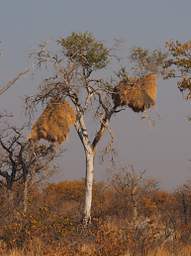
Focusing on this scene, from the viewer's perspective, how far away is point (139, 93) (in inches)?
680

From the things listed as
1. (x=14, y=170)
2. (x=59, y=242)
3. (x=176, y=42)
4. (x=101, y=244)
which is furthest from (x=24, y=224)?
(x=14, y=170)

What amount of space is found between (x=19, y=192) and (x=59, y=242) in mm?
9647

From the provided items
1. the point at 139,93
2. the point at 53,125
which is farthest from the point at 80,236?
the point at 139,93

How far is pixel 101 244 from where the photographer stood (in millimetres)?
11398

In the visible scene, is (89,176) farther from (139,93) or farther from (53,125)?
(53,125)

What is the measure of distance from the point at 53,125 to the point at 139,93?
3.09 metres

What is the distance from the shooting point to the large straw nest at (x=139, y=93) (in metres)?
17.1

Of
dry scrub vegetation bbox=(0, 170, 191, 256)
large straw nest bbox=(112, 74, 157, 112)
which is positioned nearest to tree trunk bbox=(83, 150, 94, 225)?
large straw nest bbox=(112, 74, 157, 112)

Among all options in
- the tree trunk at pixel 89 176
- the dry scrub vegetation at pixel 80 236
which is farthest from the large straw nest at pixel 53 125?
the tree trunk at pixel 89 176

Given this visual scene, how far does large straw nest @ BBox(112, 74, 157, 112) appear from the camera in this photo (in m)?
17.1

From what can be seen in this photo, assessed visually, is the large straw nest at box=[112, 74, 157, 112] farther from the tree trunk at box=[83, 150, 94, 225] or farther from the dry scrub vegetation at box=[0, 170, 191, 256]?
the dry scrub vegetation at box=[0, 170, 191, 256]

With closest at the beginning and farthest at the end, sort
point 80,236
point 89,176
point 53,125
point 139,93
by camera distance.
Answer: point 80,236 → point 53,125 → point 139,93 → point 89,176

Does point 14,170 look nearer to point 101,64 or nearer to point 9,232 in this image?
point 101,64

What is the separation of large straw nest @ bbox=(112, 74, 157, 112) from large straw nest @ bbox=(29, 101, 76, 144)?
2109mm
